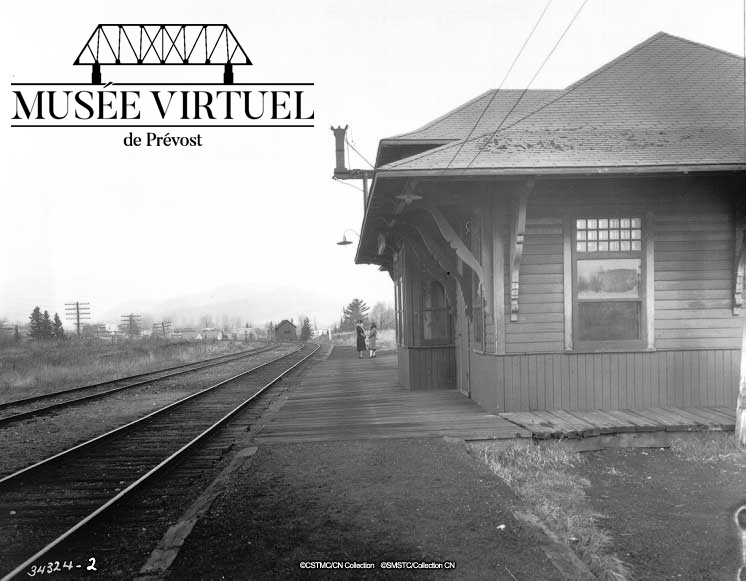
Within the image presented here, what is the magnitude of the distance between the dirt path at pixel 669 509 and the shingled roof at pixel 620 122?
11.1 feet

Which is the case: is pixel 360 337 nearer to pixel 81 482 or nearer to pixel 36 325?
Answer: pixel 81 482

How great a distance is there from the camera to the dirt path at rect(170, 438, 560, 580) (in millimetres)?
3885

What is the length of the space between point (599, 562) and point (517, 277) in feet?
16.5

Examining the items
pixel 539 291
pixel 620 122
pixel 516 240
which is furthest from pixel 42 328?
pixel 620 122

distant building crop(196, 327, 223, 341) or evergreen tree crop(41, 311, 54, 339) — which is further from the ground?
evergreen tree crop(41, 311, 54, 339)

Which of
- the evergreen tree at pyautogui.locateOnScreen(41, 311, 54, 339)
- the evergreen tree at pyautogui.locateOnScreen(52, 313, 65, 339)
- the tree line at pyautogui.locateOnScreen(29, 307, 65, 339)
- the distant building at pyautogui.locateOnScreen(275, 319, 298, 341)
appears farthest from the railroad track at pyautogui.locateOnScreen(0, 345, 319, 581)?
the distant building at pyautogui.locateOnScreen(275, 319, 298, 341)

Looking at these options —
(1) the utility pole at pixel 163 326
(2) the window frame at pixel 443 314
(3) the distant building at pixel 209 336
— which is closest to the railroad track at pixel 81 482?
(2) the window frame at pixel 443 314

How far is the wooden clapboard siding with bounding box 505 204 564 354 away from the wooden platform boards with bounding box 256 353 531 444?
3.61 feet

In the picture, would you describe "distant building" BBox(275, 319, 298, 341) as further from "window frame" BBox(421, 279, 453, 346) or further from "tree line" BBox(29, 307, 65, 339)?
"window frame" BBox(421, 279, 453, 346)

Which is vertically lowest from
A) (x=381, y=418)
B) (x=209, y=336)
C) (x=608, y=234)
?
(x=209, y=336)

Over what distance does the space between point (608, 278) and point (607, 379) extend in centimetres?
131

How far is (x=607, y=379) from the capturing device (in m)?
8.84

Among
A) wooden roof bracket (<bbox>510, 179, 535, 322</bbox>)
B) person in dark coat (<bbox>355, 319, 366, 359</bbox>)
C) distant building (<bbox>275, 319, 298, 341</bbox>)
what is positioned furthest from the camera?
distant building (<bbox>275, 319, 298, 341</bbox>)

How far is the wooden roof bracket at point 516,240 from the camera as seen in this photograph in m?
8.41
